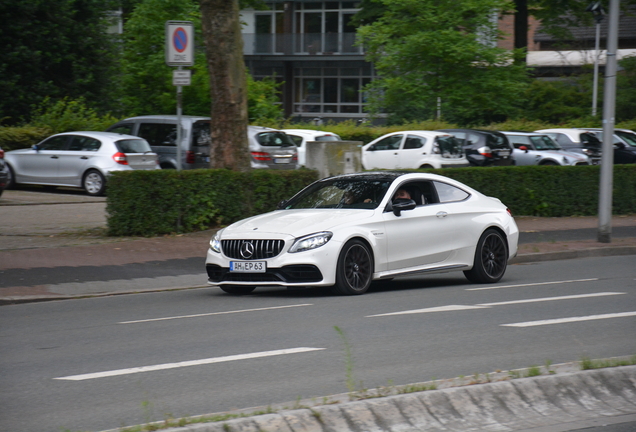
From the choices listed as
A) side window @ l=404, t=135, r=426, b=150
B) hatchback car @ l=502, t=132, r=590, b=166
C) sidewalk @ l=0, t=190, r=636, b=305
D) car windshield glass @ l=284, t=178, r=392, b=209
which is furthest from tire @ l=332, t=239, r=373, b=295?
hatchback car @ l=502, t=132, r=590, b=166

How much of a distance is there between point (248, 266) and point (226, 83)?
7.66 m

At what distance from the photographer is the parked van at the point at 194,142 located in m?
22.7

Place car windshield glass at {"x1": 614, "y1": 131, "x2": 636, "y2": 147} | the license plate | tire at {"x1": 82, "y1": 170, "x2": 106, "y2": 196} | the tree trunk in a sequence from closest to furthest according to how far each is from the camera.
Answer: the license plate < the tree trunk < tire at {"x1": 82, "y1": 170, "x2": 106, "y2": 196} < car windshield glass at {"x1": 614, "y1": 131, "x2": 636, "y2": 147}

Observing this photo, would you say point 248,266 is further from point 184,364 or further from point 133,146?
point 133,146

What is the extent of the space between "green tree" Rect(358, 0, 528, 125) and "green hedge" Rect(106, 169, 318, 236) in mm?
17230

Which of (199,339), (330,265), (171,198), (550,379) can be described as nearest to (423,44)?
(171,198)

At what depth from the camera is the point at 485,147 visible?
26.3 metres

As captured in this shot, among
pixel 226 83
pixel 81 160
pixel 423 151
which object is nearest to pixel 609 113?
pixel 226 83

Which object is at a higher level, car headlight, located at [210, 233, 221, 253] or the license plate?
car headlight, located at [210, 233, 221, 253]

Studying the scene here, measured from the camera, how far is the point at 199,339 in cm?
802

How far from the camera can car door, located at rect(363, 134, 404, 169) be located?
26.8 m

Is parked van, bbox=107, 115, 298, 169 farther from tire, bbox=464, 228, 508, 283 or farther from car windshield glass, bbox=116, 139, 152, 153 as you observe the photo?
tire, bbox=464, 228, 508, 283

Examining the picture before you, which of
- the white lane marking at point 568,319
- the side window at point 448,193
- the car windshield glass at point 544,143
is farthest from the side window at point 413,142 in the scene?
the white lane marking at point 568,319

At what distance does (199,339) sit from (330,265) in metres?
2.63
